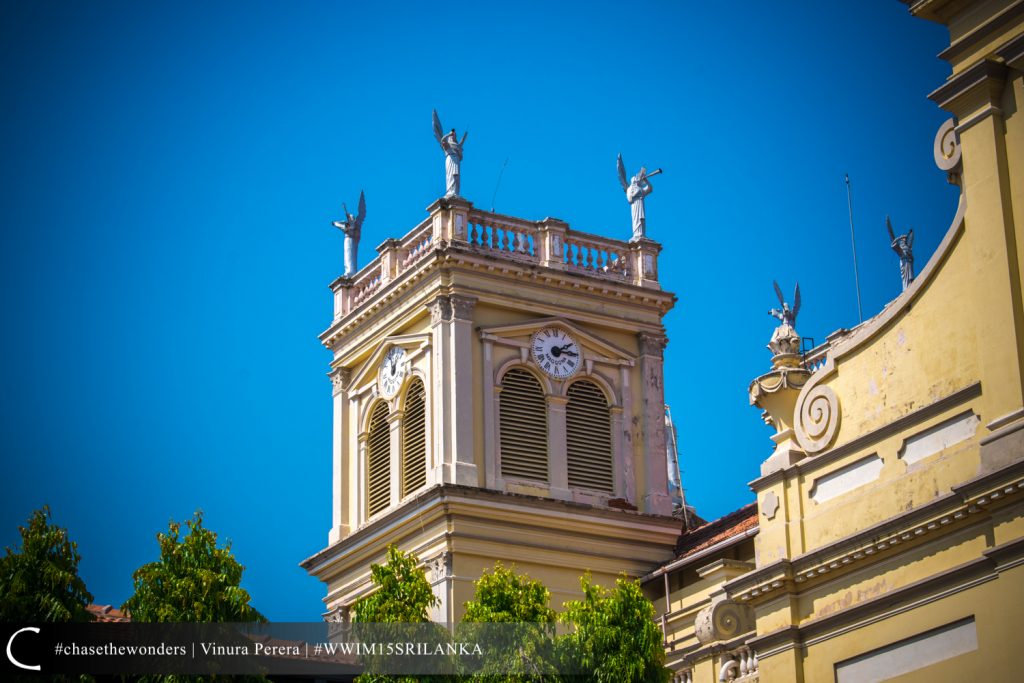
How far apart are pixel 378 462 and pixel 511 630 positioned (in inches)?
704

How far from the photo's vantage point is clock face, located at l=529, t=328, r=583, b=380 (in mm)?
50188

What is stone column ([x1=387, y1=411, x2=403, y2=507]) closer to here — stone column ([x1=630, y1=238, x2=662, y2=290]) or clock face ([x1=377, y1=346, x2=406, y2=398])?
clock face ([x1=377, y1=346, x2=406, y2=398])

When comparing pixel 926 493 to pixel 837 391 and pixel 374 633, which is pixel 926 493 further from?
pixel 374 633

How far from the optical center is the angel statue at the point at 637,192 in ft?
176

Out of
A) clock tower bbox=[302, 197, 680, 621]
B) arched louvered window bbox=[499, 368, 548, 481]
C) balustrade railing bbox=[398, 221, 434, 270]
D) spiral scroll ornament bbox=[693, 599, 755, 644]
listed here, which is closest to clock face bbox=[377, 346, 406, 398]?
clock tower bbox=[302, 197, 680, 621]

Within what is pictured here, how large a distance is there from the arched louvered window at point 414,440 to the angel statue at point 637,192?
7698 millimetres

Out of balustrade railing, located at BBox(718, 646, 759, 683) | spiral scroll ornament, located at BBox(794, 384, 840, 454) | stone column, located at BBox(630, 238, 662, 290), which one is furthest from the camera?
stone column, located at BBox(630, 238, 662, 290)

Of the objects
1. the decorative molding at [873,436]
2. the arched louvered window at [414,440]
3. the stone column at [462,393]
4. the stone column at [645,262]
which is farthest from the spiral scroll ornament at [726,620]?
the stone column at [645,262]

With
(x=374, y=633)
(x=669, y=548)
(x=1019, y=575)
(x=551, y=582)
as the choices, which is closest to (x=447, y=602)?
(x=551, y=582)

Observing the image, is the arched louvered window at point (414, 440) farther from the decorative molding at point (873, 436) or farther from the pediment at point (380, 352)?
the decorative molding at point (873, 436)

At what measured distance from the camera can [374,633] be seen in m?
33.6

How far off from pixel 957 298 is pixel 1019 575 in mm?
4098

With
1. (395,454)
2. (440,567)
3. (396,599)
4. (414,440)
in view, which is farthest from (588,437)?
(396,599)

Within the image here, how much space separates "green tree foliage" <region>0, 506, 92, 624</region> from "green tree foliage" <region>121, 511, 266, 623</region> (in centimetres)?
90
